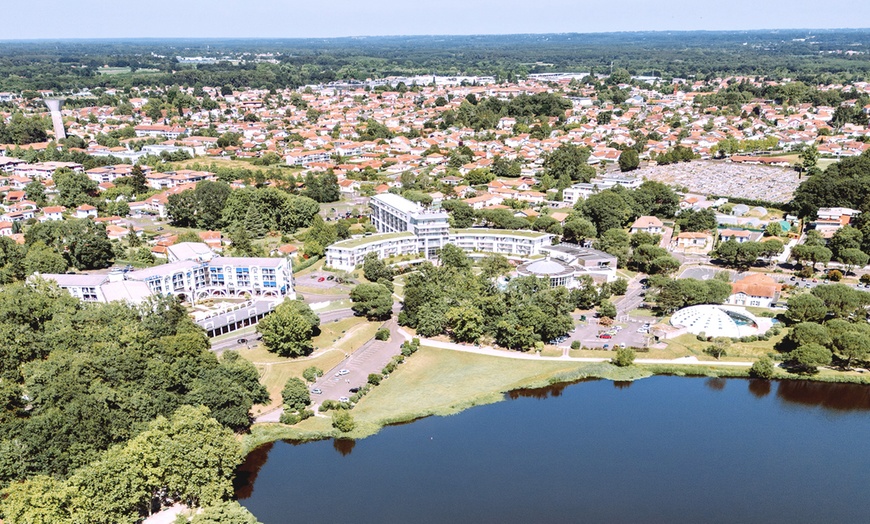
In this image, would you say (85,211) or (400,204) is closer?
(400,204)

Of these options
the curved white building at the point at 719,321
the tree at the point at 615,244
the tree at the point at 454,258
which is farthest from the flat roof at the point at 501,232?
the curved white building at the point at 719,321

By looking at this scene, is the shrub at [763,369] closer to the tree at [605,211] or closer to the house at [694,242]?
the house at [694,242]

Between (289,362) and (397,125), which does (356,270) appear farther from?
(397,125)

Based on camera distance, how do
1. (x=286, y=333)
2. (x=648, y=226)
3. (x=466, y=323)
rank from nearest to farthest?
(x=286, y=333) < (x=466, y=323) < (x=648, y=226)

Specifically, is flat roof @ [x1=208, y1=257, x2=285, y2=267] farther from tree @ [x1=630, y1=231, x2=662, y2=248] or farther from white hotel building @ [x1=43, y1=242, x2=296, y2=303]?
Answer: tree @ [x1=630, y1=231, x2=662, y2=248]

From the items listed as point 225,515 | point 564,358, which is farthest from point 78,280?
point 564,358

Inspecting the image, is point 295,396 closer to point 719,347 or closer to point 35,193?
point 719,347
